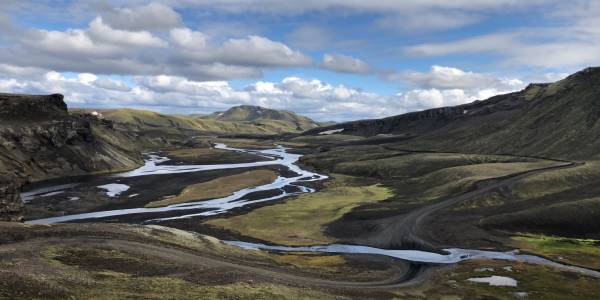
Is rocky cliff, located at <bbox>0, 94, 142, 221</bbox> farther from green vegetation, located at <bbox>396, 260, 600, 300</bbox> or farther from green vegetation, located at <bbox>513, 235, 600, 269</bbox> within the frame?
green vegetation, located at <bbox>513, 235, 600, 269</bbox>

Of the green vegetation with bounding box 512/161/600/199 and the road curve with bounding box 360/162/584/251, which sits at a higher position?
the green vegetation with bounding box 512/161/600/199

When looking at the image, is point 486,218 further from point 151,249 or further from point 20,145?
point 20,145

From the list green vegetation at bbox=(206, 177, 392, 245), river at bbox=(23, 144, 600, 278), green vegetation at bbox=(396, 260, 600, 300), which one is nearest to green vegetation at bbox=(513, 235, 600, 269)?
river at bbox=(23, 144, 600, 278)

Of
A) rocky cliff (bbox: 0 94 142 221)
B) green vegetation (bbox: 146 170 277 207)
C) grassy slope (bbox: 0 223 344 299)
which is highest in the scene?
rocky cliff (bbox: 0 94 142 221)

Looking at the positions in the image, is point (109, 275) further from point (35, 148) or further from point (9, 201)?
point (35, 148)

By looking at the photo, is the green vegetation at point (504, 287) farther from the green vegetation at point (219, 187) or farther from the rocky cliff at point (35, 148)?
the rocky cliff at point (35, 148)

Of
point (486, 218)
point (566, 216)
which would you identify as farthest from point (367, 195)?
point (566, 216)
